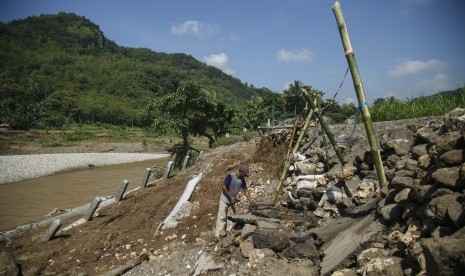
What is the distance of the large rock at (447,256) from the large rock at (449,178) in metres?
0.89

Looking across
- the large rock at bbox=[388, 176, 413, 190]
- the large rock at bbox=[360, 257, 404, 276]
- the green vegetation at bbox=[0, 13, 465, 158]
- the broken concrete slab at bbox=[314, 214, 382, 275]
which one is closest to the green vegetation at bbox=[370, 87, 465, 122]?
the green vegetation at bbox=[0, 13, 465, 158]

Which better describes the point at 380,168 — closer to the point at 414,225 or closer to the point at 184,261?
the point at 414,225

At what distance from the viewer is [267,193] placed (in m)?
9.24

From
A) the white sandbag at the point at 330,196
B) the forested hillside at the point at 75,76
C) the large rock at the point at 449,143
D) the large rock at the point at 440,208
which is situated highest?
the forested hillside at the point at 75,76

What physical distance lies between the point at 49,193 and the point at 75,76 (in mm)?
101812

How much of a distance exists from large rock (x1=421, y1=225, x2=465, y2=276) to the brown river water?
1174 centimetres

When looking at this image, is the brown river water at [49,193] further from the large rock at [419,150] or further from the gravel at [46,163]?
the large rock at [419,150]

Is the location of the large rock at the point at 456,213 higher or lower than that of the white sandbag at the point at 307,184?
higher

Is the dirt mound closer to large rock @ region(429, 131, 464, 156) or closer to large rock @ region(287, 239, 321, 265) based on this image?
large rock @ region(287, 239, 321, 265)

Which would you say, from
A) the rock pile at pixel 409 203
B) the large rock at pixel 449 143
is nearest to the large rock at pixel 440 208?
the rock pile at pixel 409 203

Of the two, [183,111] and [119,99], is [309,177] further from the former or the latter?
[119,99]

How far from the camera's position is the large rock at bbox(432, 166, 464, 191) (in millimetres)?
3303

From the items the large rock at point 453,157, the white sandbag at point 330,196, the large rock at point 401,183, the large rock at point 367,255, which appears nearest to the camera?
the large rock at point 453,157

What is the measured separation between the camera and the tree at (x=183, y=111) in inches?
691
